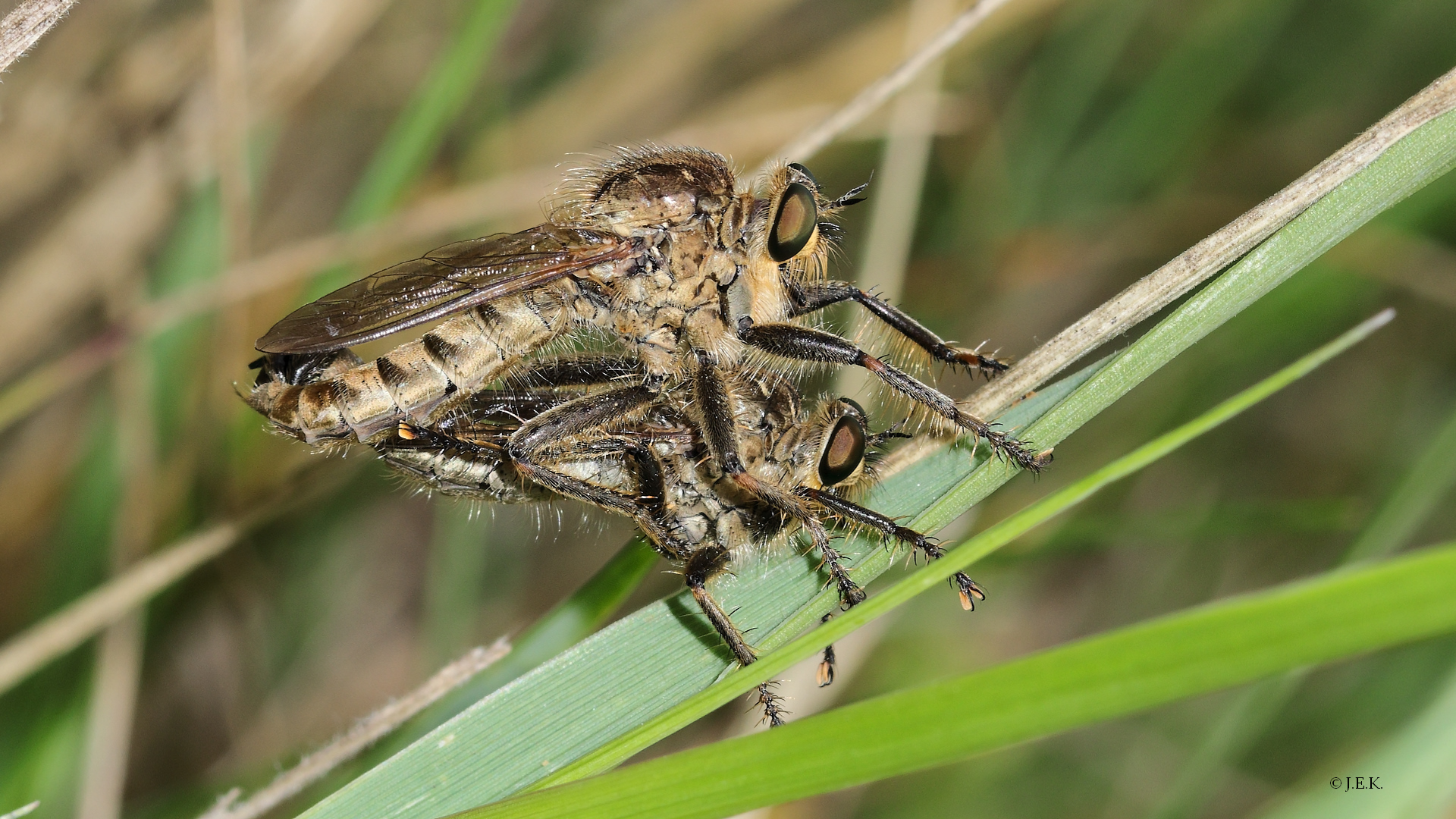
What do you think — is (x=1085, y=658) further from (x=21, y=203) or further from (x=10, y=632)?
(x=21, y=203)

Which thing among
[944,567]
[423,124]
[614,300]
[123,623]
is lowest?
[944,567]

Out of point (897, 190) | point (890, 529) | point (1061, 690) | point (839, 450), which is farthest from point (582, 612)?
point (897, 190)

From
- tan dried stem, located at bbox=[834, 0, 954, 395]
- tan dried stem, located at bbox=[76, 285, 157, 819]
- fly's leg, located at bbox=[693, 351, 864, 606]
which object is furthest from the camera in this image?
tan dried stem, located at bbox=[834, 0, 954, 395]

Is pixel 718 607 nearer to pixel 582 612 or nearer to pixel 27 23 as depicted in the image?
pixel 582 612

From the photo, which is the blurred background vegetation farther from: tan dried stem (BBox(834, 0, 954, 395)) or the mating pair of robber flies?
the mating pair of robber flies

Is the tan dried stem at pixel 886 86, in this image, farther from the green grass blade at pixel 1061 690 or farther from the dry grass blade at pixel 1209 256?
the green grass blade at pixel 1061 690

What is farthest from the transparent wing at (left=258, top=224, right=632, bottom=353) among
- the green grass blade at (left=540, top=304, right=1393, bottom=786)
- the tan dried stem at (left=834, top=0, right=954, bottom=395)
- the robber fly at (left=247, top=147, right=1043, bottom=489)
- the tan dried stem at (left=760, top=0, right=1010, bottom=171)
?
the green grass blade at (left=540, top=304, right=1393, bottom=786)
